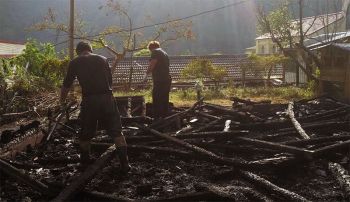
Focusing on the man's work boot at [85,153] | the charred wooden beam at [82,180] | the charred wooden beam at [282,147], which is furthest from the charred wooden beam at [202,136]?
the man's work boot at [85,153]

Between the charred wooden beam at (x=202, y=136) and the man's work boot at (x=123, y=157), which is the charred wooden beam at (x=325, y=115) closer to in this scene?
the charred wooden beam at (x=202, y=136)

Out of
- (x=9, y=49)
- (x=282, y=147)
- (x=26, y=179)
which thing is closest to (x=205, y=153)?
(x=282, y=147)

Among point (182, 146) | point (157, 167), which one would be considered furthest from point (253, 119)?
point (157, 167)

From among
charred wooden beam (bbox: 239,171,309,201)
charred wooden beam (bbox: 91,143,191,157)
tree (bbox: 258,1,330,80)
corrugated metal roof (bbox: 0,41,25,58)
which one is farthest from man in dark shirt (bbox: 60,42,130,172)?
corrugated metal roof (bbox: 0,41,25,58)

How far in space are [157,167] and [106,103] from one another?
1310mm

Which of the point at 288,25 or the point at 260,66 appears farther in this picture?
the point at 260,66

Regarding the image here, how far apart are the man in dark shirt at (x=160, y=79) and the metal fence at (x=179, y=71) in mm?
11375

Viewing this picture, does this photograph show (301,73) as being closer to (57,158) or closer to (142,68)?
(142,68)

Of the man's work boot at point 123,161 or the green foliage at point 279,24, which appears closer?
the man's work boot at point 123,161

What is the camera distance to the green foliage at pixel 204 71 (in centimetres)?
1948

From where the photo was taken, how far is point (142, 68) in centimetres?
2391

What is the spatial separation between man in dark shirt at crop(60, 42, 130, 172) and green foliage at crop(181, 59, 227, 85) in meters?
13.5

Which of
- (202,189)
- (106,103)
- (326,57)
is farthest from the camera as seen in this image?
(326,57)

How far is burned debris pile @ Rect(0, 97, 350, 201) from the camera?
486cm
